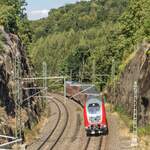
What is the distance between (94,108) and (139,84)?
20.1 feet

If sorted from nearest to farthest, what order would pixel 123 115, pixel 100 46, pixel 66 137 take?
pixel 66 137 < pixel 123 115 < pixel 100 46

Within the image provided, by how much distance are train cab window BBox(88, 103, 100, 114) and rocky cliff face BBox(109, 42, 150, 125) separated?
4.88m

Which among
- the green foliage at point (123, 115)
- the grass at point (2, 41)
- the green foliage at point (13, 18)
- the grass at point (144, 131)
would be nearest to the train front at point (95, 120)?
the green foliage at point (123, 115)

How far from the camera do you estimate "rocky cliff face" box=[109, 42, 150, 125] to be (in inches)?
2062

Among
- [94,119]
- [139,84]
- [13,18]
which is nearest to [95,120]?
[94,119]

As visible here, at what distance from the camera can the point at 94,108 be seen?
182 ft

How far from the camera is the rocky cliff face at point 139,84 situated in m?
52.4

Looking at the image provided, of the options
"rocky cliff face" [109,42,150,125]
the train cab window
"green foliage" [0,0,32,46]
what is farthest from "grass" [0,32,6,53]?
"rocky cliff face" [109,42,150,125]

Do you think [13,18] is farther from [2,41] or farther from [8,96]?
[8,96]

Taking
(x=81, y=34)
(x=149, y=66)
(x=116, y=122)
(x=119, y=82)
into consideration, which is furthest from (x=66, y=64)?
(x=149, y=66)

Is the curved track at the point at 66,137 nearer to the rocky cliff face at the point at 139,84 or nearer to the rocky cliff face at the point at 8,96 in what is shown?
the rocky cliff face at the point at 8,96

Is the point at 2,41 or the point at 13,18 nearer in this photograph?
the point at 2,41

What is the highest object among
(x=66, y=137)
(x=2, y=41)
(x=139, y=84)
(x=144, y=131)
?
(x=2, y=41)

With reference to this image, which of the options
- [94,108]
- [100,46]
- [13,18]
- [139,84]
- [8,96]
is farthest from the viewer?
[100,46]
